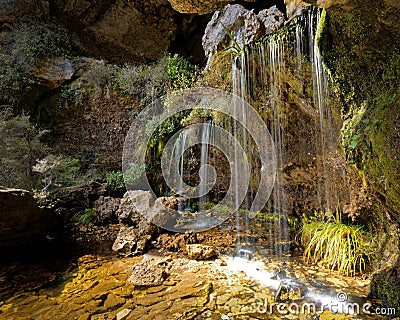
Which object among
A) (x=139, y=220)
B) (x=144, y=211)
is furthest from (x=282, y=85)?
(x=139, y=220)

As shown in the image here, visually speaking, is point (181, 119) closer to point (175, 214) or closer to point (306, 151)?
point (175, 214)

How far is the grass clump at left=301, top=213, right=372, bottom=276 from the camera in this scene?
3.58 m

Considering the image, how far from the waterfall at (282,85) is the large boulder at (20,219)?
426 centimetres

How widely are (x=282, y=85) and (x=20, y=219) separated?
5405 mm

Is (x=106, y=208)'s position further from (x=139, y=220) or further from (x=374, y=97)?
(x=374, y=97)

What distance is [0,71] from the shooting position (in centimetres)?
815

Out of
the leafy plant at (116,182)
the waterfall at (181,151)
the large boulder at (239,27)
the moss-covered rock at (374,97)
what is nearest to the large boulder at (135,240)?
the waterfall at (181,151)

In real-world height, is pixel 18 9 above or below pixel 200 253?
above

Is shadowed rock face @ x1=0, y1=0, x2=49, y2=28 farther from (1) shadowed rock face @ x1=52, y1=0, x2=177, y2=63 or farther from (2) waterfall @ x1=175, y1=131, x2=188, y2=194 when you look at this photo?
(2) waterfall @ x1=175, y1=131, x2=188, y2=194

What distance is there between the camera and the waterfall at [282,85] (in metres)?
3.52

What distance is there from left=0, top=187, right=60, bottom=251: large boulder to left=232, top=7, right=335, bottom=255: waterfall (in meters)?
4.26

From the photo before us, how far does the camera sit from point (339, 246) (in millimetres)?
3777

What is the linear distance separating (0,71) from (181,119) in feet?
19.3

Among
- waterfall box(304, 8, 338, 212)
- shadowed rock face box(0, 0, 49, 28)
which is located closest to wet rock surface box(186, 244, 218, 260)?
waterfall box(304, 8, 338, 212)
